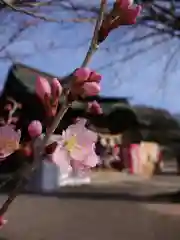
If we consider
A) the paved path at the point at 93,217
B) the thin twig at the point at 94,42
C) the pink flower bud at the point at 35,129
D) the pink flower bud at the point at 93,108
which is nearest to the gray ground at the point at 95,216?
the paved path at the point at 93,217

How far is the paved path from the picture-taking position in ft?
21.3

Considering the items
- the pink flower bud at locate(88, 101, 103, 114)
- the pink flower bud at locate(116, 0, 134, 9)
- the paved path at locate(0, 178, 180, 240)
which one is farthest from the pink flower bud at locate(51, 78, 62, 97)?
the paved path at locate(0, 178, 180, 240)

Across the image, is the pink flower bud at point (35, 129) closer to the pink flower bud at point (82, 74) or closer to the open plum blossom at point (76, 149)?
the open plum blossom at point (76, 149)

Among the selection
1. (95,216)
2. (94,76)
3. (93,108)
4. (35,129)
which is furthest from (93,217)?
(94,76)

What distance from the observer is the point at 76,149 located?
1.12 meters

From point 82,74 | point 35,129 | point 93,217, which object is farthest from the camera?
point 93,217

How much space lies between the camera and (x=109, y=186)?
40.5 ft

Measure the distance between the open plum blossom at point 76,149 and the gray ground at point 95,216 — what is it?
4376 millimetres

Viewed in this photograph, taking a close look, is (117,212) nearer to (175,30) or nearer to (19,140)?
(175,30)

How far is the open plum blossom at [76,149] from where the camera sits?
1.11 m

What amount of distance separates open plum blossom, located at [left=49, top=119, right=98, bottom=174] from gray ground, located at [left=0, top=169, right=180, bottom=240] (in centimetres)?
438

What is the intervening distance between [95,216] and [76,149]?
6.74 meters

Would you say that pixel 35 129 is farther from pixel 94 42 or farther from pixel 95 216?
pixel 95 216

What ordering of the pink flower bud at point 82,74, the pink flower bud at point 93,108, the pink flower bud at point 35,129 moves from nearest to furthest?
1. the pink flower bud at point 82,74
2. the pink flower bud at point 35,129
3. the pink flower bud at point 93,108
